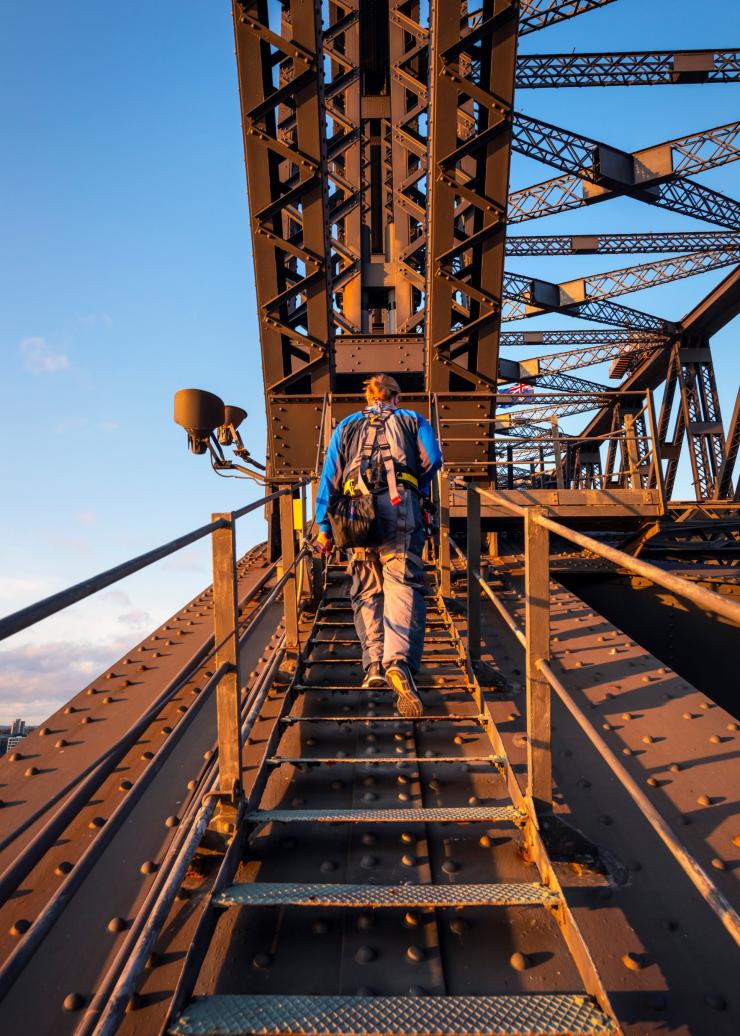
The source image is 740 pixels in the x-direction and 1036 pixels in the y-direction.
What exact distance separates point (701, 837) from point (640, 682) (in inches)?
60.2

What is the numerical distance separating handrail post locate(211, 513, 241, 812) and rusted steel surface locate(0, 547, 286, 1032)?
0.11 metres

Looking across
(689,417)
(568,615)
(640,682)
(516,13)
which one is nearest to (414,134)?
(516,13)

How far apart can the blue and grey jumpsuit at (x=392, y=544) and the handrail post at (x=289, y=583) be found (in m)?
0.41

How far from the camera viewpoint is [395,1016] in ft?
4.80

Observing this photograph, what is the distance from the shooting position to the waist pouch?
3.18 m

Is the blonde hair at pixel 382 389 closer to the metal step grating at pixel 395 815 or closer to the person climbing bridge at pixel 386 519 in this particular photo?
the person climbing bridge at pixel 386 519

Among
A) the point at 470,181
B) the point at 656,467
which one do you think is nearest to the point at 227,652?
the point at 656,467

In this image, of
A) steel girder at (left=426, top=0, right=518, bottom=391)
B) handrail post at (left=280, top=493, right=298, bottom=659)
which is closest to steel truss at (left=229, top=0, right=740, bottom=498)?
steel girder at (left=426, top=0, right=518, bottom=391)

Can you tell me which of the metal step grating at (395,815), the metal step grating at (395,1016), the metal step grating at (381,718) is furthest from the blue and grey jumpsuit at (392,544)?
the metal step grating at (395,1016)

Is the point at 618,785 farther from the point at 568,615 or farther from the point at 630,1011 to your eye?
the point at 568,615

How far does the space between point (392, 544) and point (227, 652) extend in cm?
137

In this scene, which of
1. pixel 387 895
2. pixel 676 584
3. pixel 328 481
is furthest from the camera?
pixel 328 481

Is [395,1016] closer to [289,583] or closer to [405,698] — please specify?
[405,698]

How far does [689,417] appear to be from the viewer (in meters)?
20.8
